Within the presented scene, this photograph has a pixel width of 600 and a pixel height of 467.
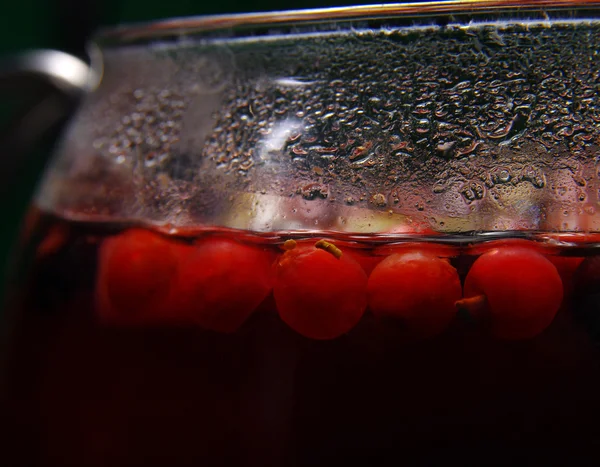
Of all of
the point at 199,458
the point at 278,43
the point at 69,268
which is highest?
the point at 278,43

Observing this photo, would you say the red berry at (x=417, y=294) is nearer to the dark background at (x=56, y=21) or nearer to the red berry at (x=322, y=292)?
the red berry at (x=322, y=292)

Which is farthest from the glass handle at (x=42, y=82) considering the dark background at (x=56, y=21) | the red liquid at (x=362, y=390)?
the dark background at (x=56, y=21)

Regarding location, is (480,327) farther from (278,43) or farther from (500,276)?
(278,43)

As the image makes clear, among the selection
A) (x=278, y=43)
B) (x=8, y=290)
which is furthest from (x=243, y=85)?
(x=8, y=290)

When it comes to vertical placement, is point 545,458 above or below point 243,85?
below

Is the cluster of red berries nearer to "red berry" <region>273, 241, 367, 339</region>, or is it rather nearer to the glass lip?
"red berry" <region>273, 241, 367, 339</region>

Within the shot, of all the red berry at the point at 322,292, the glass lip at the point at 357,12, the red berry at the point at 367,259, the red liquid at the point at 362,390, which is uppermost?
the glass lip at the point at 357,12
